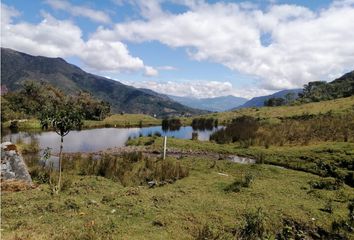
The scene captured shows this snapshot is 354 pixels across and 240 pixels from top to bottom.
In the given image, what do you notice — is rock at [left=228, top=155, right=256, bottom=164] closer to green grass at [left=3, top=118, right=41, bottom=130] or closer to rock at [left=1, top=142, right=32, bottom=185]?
rock at [left=1, top=142, right=32, bottom=185]

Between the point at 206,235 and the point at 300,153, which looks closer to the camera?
the point at 206,235

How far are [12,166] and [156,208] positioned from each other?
735 centimetres

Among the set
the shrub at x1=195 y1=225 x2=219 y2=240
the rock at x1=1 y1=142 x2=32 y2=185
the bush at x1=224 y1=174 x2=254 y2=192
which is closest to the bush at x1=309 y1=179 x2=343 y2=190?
the bush at x1=224 y1=174 x2=254 y2=192

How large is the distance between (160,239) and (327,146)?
794 inches

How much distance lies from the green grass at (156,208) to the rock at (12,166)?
1.07 metres

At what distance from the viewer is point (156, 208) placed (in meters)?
13.2

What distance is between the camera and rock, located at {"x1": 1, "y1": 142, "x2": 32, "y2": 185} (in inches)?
632

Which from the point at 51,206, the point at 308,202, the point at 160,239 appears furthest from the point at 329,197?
the point at 51,206

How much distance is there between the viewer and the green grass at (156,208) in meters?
10.8

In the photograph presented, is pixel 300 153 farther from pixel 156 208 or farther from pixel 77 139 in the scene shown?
pixel 77 139

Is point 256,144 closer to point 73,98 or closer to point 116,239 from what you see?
point 116,239

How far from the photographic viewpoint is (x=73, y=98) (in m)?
102

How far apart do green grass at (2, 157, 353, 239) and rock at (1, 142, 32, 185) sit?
1.07 meters

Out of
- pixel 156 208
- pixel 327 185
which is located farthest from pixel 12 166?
pixel 327 185
